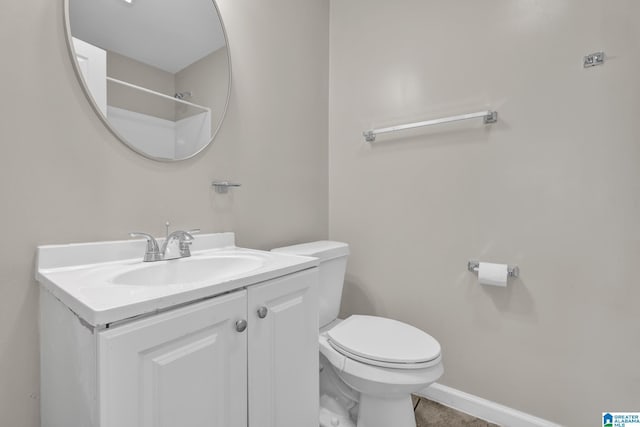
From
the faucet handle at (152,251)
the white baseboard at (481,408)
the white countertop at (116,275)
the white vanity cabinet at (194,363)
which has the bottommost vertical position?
the white baseboard at (481,408)

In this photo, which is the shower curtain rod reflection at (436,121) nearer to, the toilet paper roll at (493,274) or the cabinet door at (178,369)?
the toilet paper roll at (493,274)

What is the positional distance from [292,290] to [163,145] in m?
0.72

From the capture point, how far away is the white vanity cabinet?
1.82 ft

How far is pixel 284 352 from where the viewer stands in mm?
893

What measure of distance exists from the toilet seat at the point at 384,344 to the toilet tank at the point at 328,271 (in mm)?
86

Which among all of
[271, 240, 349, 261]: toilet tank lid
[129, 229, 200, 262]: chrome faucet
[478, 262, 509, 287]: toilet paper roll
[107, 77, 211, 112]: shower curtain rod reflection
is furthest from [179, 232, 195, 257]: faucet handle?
[478, 262, 509, 287]: toilet paper roll

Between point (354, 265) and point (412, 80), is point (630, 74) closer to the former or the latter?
point (412, 80)

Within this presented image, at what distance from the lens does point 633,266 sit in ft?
3.61

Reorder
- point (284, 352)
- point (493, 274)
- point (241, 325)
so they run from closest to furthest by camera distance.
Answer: point (241, 325) → point (284, 352) → point (493, 274)

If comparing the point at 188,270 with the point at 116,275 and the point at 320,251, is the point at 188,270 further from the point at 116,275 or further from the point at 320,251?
the point at 320,251

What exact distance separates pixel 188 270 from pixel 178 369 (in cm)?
44

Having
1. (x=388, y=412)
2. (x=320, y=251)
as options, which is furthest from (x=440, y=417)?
(x=320, y=251)

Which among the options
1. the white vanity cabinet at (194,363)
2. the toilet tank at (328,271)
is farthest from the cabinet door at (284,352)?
the toilet tank at (328,271)

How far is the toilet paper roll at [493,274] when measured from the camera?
1276 mm
